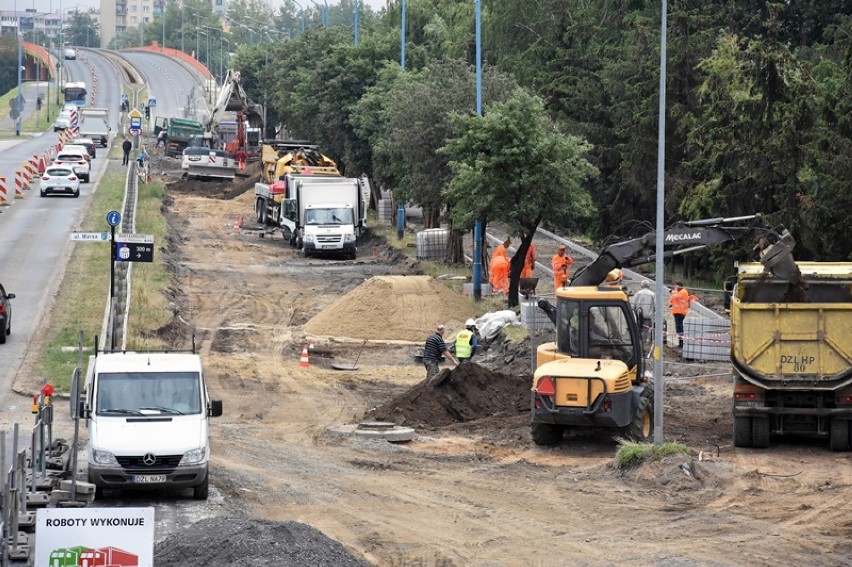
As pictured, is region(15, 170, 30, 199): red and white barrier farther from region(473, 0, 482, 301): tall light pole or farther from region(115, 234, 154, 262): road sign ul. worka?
region(115, 234, 154, 262): road sign ul. worka

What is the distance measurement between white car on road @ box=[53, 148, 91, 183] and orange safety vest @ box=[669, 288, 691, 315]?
45.5m

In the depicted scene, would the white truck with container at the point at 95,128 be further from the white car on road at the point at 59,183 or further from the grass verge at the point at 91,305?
the grass verge at the point at 91,305

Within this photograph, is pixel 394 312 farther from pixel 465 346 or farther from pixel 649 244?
pixel 649 244

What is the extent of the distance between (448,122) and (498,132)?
848 cm

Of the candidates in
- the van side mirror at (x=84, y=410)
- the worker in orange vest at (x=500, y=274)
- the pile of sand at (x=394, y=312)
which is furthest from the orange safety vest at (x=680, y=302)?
the van side mirror at (x=84, y=410)

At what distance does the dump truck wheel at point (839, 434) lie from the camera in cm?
2286

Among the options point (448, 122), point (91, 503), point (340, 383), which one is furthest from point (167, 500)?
point (448, 122)

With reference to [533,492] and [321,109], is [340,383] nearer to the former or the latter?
[533,492]

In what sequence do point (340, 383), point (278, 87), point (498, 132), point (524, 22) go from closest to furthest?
point (340, 383)
point (498, 132)
point (524, 22)
point (278, 87)

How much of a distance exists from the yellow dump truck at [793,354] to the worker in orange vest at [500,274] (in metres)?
18.4

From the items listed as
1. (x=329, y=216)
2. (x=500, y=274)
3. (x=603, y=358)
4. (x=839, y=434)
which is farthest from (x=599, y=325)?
(x=329, y=216)

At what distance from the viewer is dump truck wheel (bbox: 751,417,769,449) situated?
75.9 ft

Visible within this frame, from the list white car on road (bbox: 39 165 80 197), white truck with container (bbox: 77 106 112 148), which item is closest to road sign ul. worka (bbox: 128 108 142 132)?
white truck with container (bbox: 77 106 112 148)

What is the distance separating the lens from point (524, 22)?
208 feet
